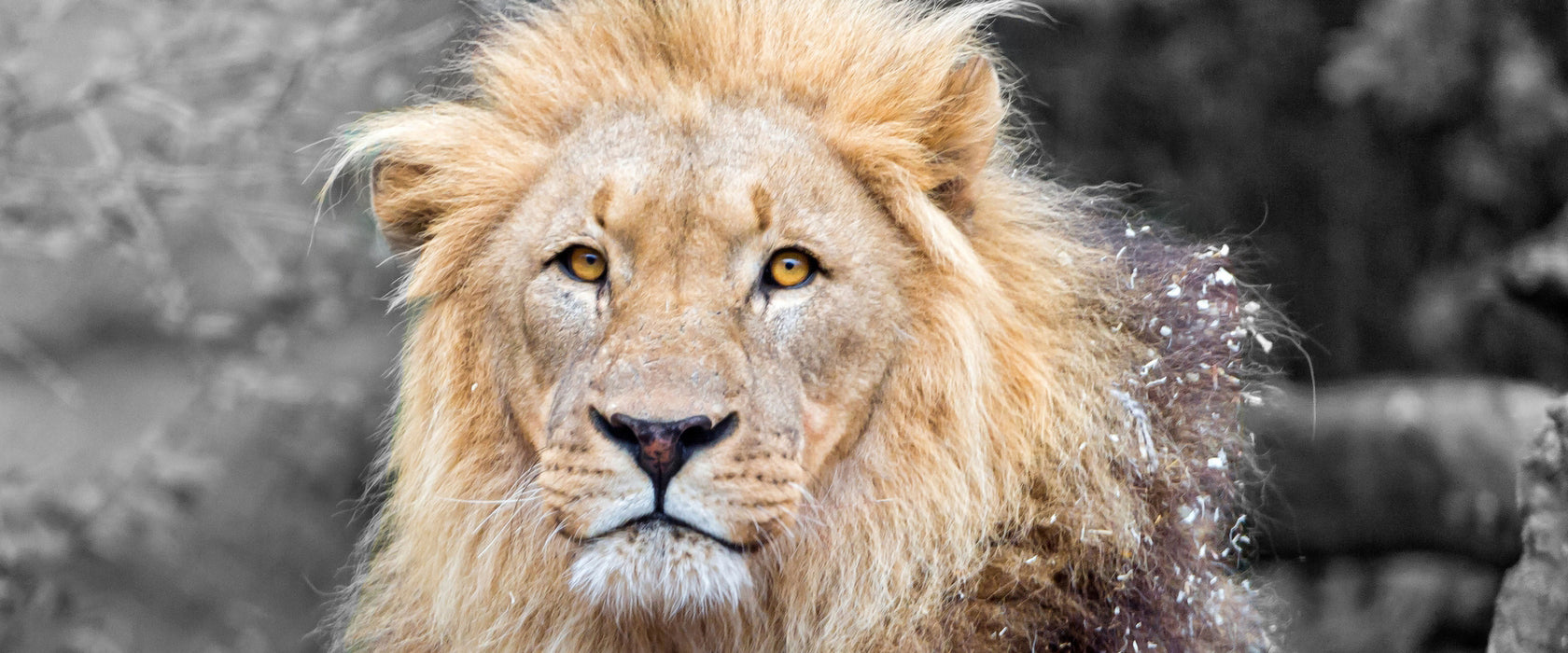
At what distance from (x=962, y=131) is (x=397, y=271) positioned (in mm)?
3439

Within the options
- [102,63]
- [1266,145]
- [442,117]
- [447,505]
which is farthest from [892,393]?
[1266,145]

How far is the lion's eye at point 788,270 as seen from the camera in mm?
2029

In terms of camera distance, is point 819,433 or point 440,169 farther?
point 440,169

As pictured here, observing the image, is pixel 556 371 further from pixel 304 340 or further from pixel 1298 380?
pixel 1298 380

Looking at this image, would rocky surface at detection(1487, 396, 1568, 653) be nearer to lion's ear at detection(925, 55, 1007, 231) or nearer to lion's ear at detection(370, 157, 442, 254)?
lion's ear at detection(925, 55, 1007, 231)

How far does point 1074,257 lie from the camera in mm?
2301

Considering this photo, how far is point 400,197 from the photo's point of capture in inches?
92.4

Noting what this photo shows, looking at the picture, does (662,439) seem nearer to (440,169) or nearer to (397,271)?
(440,169)

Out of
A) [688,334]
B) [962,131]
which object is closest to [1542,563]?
[962,131]

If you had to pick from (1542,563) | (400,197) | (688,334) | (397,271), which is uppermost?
(400,197)

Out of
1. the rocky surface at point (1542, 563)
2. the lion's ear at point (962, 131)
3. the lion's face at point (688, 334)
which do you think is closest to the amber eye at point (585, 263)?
the lion's face at point (688, 334)

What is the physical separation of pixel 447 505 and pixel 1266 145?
11.2 feet

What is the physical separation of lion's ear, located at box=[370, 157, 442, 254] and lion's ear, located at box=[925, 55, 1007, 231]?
80cm

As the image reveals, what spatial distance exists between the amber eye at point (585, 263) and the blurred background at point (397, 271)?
2.18 meters
